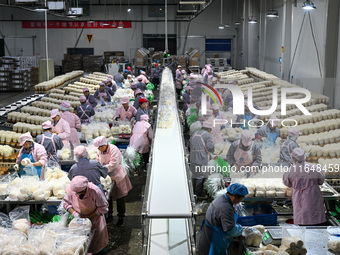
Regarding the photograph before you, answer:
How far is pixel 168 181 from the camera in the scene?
4.86 meters

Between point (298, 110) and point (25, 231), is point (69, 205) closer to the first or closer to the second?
point (25, 231)

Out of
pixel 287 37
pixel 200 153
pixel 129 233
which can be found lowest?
pixel 129 233

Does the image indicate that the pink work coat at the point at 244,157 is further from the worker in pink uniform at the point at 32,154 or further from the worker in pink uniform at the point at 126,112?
the worker in pink uniform at the point at 126,112

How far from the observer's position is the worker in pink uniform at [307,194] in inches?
203

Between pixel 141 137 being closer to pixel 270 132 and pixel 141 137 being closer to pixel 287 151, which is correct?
pixel 270 132

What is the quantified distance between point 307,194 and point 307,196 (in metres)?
0.02

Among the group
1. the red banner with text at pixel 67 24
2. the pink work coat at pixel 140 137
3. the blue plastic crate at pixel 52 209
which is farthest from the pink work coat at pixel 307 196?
the red banner with text at pixel 67 24

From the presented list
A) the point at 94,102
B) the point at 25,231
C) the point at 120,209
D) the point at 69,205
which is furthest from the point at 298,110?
the point at 94,102

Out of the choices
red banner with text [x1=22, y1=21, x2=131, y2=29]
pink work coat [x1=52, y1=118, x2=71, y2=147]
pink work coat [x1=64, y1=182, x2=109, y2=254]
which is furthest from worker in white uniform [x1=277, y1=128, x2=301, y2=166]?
red banner with text [x1=22, y1=21, x2=131, y2=29]

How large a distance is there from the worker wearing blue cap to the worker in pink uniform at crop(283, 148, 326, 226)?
47.3 inches

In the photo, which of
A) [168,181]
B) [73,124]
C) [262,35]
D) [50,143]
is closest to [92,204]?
[168,181]

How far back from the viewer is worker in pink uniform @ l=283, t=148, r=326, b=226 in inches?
203

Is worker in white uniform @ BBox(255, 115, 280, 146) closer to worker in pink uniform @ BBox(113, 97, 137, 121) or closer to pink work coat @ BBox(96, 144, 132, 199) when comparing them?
pink work coat @ BBox(96, 144, 132, 199)

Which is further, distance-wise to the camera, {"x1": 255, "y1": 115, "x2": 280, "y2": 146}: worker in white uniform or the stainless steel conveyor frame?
{"x1": 255, "y1": 115, "x2": 280, "y2": 146}: worker in white uniform
